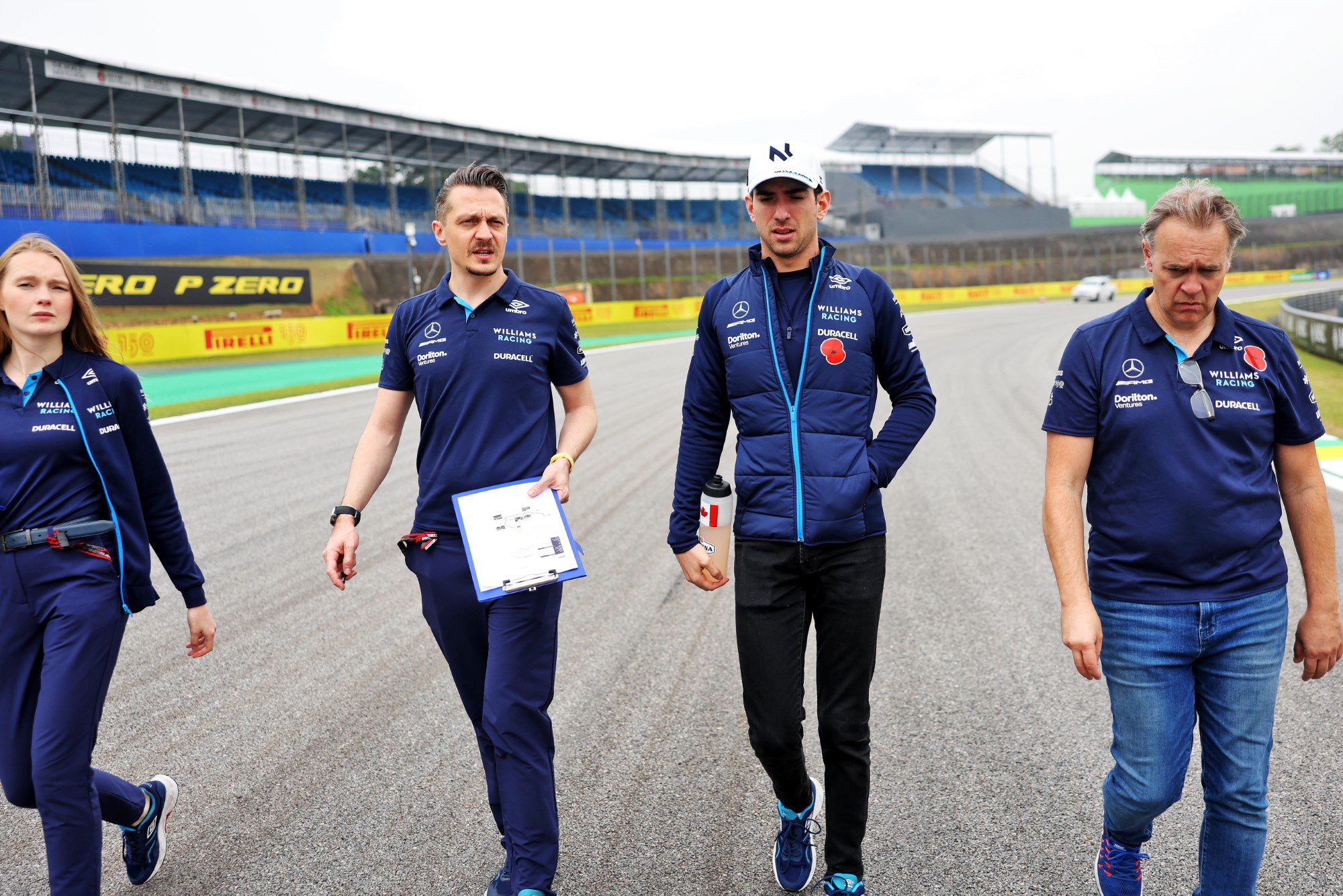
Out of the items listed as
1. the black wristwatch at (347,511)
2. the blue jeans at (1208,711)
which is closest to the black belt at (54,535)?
the black wristwatch at (347,511)

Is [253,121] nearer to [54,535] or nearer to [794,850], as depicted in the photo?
[54,535]

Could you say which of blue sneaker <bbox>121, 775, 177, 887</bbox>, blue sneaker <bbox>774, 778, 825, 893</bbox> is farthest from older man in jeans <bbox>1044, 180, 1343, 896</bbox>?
blue sneaker <bbox>121, 775, 177, 887</bbox>

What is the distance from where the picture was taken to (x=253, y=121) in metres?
43.8

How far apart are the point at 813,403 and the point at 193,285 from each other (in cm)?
3092

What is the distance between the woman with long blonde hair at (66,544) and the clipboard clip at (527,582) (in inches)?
40.1

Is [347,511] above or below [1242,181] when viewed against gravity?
below

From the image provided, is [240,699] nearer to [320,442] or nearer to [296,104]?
[320,442]

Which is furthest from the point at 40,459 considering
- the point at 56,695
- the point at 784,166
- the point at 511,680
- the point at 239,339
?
the point at 239,339

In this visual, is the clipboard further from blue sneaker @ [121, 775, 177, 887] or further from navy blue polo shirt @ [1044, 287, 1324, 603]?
navy blue polo shirt @ [1044, 287, 1324, 603]

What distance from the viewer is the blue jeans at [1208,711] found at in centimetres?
246

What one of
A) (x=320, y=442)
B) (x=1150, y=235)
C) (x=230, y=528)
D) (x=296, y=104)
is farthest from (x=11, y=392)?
(x=296, y=104)

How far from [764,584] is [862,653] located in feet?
1.15

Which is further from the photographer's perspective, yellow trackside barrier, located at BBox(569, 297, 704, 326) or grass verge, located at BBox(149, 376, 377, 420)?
yellow trackside barrier, located at BBox(569, 297, 704, 326)

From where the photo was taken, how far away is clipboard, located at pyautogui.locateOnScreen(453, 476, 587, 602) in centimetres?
289
